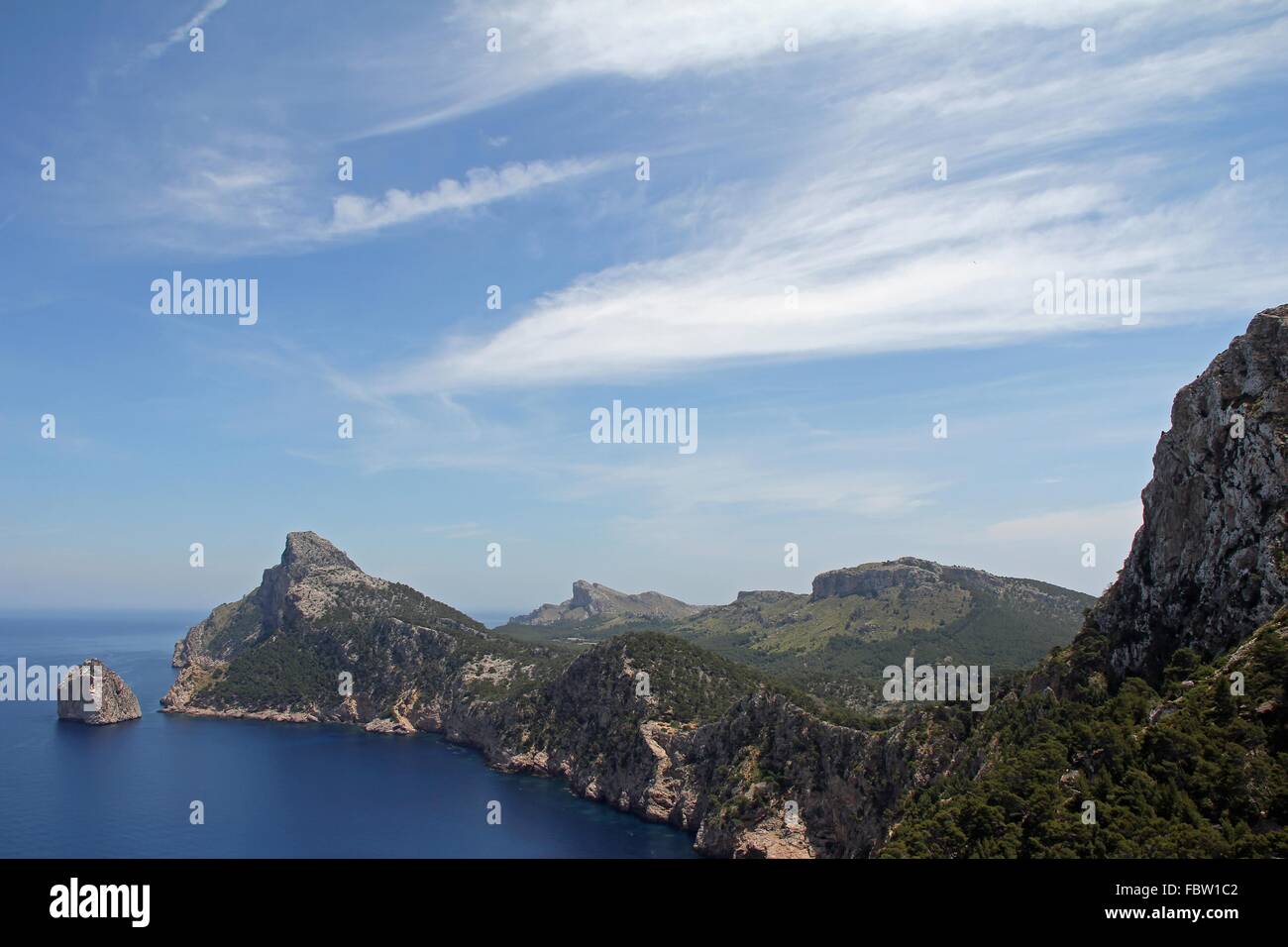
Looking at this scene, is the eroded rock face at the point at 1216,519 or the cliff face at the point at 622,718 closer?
the eroded rock face at the point at 1216,519

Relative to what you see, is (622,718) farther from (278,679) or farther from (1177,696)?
(278,679)

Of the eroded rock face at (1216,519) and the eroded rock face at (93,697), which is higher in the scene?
the eroded rock face at (1216,519)

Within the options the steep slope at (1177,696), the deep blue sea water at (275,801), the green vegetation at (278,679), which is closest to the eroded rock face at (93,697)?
the deep blue sea water at (275,801)

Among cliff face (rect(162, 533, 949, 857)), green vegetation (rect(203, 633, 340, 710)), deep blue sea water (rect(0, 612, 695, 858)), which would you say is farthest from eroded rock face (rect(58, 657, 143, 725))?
green vegetation (rect(203, 633, 340, 710))

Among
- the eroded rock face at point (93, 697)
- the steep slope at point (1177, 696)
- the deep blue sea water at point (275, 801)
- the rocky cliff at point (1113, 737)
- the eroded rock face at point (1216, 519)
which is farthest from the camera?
the eroded rock face at point (93, 697)

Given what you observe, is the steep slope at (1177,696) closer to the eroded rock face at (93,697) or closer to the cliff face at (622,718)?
the cliff face at (622,718)
